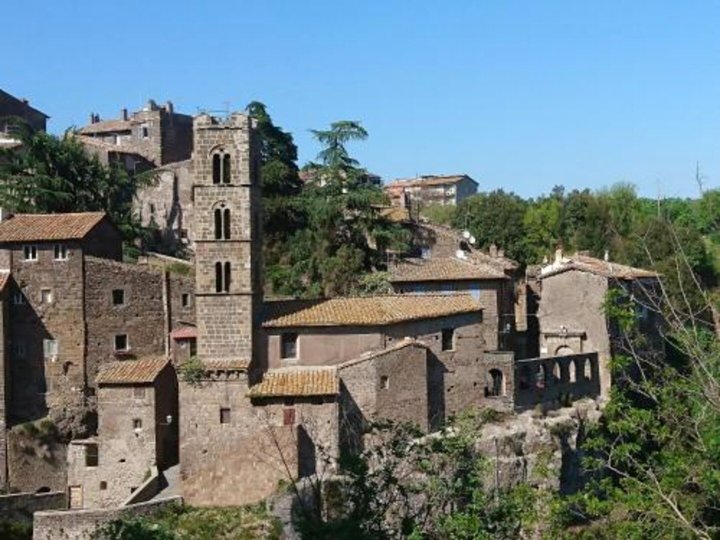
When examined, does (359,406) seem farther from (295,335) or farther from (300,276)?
(300,276)

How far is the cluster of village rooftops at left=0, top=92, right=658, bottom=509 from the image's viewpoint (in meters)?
37.3

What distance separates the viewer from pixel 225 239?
38344 mm

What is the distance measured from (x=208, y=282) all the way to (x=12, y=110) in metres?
44.4

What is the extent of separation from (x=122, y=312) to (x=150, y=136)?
35043 mm

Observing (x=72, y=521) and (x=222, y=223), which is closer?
(x=72, y=521)

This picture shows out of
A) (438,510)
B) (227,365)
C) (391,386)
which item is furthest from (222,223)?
(438,510)

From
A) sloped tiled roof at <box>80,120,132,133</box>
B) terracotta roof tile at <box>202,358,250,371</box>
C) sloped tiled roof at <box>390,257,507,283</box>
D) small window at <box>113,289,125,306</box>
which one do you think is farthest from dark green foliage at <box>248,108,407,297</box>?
sloped tiled roof at <box>80,120,132,133</box>

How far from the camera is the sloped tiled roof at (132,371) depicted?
39.8 m

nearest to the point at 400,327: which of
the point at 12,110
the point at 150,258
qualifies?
the point at 150,258

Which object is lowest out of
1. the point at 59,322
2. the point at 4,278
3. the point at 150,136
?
the point at 59,322

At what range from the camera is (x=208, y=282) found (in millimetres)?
38312

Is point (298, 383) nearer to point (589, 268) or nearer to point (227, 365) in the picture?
point (227, 365)

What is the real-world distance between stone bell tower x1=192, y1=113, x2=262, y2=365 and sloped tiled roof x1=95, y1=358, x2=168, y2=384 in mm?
2932

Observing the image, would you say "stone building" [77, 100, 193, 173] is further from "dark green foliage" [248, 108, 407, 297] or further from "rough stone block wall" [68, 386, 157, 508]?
"rough stone block wall" [68, 386, 157, 508]
